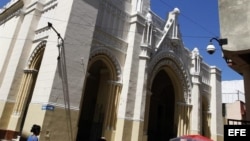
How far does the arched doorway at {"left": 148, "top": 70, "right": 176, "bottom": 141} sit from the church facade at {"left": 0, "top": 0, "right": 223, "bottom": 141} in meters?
1.31

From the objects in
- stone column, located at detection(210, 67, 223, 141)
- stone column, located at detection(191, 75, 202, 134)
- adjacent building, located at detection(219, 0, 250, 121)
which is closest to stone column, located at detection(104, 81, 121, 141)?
adjacent building, located at detection(219, 0, 250, 121)

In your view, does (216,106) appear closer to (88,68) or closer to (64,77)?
(88,68)

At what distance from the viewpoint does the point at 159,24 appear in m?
19.2

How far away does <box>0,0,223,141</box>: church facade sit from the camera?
1125 centimetres

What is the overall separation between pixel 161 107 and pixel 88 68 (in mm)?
11291

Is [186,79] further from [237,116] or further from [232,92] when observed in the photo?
[232,92]

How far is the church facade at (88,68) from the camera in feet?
36.9

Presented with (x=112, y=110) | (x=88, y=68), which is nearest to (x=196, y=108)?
(x=112, y=110)

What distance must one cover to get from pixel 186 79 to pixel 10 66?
13.0 m

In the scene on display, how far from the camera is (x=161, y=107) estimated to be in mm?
22359

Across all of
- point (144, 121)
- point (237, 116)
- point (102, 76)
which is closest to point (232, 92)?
point (237, 116)

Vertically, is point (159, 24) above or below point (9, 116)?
above

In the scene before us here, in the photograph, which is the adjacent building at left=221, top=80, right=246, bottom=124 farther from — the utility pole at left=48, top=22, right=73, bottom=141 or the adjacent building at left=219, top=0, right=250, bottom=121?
the utility pole at left=48, top=22, right=73, bottom=141

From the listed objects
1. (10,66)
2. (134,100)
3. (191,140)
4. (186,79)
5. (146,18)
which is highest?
(146,18)
